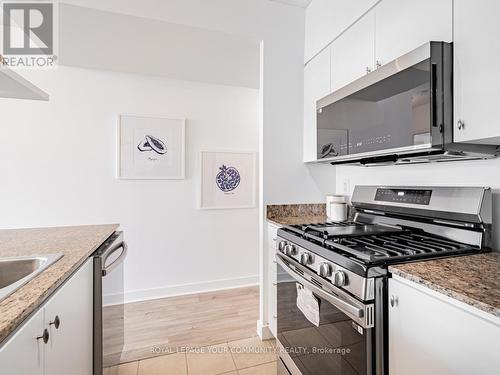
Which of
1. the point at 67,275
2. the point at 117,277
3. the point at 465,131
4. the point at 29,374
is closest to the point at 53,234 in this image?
the point at 117,277

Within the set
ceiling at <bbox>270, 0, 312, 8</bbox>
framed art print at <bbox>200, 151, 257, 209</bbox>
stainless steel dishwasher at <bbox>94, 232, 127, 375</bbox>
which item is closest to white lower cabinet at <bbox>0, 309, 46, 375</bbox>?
stainless steel dishwasher at <bbox>94, 232, 127, 375</bbox>

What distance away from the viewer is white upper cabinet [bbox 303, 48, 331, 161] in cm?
188

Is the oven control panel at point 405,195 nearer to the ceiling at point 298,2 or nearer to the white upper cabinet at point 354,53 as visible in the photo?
the white upper cabinet at point 354,53

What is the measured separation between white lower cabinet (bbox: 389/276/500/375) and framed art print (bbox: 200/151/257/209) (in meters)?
2.24

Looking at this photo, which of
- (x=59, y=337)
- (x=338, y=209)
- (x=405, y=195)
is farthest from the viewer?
(x=338, y=209)

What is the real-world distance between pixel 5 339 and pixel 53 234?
111cm

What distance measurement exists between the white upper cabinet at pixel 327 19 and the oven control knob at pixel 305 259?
4.75ft

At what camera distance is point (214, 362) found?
176 centimetres

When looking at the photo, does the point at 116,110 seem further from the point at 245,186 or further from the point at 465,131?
the point at 465,131

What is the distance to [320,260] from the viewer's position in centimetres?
120

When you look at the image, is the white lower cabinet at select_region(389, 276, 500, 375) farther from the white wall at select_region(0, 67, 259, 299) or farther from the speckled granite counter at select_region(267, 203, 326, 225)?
the white wall at select_region(0, 67, 259, 299)

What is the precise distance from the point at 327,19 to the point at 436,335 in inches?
78.3

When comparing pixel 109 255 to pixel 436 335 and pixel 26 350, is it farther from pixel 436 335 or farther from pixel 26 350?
pixel 436 335

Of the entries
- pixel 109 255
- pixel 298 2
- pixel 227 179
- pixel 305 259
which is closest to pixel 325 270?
pixel 305 259
